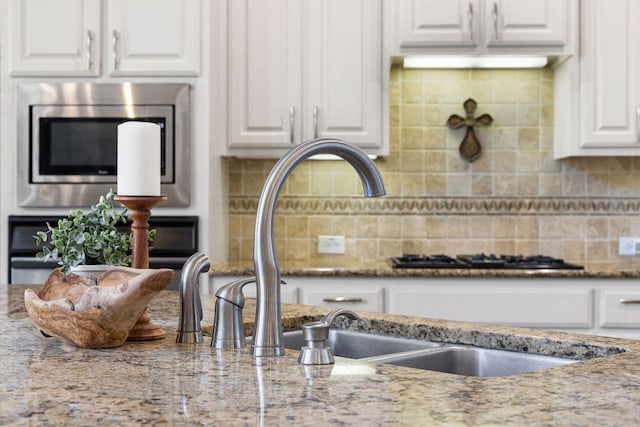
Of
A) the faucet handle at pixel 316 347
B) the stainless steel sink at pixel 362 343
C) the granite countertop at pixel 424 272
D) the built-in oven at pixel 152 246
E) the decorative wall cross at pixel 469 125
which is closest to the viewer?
the faucet handle at pixel 316 347

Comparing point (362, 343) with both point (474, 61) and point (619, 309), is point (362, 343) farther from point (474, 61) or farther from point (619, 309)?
point (474, 61)

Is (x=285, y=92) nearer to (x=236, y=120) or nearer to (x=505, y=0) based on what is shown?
(x=236, y=120)

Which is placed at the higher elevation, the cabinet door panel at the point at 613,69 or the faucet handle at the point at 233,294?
the cabinet door panel at the point at 613,69

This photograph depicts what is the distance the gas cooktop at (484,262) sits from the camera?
11.5 feet

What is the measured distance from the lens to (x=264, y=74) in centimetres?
373

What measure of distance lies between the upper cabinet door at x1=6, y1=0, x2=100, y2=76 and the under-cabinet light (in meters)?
1.39

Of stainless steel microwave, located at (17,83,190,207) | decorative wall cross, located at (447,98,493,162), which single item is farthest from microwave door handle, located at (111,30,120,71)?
decorative wall cross, located at (447,98,493,162)

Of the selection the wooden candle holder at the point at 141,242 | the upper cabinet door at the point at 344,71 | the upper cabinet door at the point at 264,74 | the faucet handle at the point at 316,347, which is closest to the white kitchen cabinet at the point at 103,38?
the upper cabinet door at the point at 264,74

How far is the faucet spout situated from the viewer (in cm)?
132

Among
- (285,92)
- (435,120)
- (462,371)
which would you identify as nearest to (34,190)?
(285,92)

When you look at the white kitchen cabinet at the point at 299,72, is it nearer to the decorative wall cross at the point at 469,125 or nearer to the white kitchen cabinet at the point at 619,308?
the decorative wall cross at the point at 469,125

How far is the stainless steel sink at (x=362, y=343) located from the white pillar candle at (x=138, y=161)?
51 centimetres

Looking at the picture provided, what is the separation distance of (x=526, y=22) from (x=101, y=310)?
2.81 meters

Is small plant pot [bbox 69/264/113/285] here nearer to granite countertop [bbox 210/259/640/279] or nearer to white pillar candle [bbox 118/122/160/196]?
white pillar candle [bbox 118/122/160/196]
